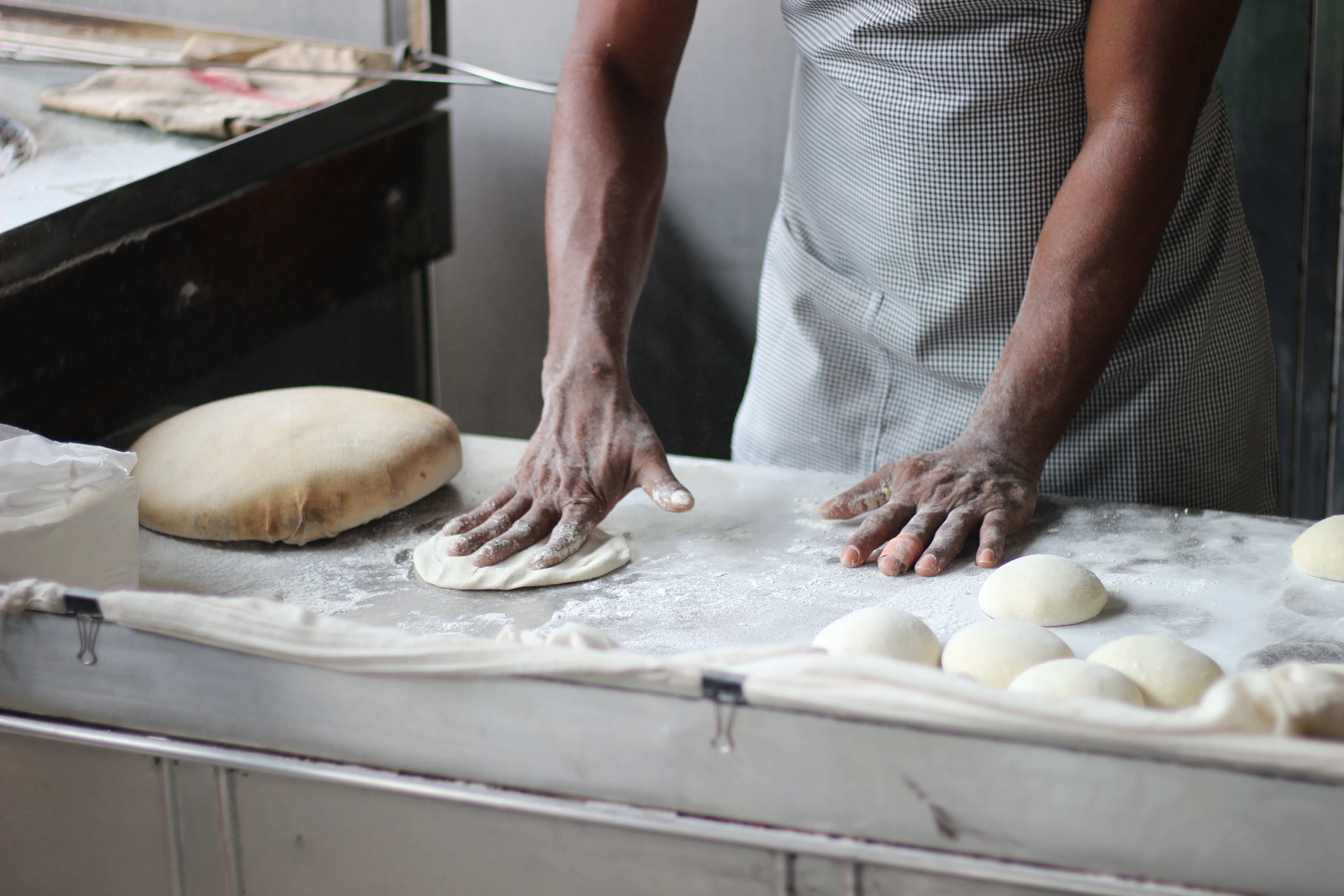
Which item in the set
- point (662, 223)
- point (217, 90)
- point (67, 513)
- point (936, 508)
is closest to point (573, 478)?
point (936, 508)

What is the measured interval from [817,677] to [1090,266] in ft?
2.74

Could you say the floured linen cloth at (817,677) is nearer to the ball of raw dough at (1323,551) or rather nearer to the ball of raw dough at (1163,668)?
the ball of raw dough at (1163,668)

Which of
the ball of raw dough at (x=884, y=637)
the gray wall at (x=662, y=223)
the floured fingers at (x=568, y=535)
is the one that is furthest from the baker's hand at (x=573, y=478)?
the gray wall at (x=662, y=223)

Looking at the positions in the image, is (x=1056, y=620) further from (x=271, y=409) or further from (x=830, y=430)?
(x=271, y=409)

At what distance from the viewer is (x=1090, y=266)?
1236 mm

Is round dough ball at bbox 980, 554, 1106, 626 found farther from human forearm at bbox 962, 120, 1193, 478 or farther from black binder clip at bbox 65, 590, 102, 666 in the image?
black binder clip at bbox 65, 590, 102, 666

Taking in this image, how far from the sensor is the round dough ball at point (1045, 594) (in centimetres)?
99

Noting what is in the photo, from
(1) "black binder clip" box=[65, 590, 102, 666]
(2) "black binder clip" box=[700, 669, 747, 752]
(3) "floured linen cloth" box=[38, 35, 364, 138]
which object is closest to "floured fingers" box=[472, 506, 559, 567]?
(1) "black binder clip" box=[65, 590, 102, 666]

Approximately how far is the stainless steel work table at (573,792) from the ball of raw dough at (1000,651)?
0.19 m

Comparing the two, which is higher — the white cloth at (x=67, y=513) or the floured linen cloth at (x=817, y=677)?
the floured linen cloth at (x=817, y=677)

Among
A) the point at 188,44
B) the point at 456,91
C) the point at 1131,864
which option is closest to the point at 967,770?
the point at 1131,864

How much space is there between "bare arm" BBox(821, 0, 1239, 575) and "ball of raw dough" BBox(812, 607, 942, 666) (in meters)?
0.25

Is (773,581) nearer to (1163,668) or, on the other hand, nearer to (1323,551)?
(1163,668)

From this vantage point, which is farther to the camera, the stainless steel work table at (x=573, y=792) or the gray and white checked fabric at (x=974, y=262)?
the gray and white checked fabric at (x=974, y=262)
